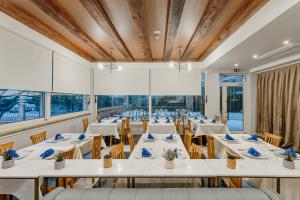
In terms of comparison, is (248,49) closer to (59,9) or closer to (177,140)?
(177,140)

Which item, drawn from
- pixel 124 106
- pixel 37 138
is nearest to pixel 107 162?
pixel 37 138

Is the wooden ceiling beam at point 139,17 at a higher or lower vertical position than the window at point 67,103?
higher

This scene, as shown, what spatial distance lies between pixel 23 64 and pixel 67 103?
218 centimetres

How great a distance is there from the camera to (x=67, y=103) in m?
5.25

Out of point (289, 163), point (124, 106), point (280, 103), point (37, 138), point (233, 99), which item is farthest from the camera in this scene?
point (124, 106)

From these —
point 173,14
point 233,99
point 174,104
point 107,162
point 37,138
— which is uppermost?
point 173,14

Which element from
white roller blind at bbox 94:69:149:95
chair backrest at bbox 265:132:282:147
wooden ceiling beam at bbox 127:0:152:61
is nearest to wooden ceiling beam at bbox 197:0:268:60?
wooden ceiling beam at bbox 127:0:152:61

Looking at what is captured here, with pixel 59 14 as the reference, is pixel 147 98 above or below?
below

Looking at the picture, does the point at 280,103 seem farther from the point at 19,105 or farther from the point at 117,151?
the point at 19,105

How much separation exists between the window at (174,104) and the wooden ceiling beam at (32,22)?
385 cm

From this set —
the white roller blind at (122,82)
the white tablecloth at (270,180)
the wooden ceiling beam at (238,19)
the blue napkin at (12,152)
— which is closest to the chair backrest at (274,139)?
the white tablecloth at (270,180)

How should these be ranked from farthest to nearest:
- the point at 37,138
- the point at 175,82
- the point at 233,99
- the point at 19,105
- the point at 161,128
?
the point at 233,99 < the point at 175,82 < the point at 161,128 < the point at 19,105 < the point at 37,138

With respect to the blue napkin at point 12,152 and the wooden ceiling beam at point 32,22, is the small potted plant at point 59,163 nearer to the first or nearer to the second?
the blue napkin at point 12,152

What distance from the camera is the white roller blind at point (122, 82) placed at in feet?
21.4
